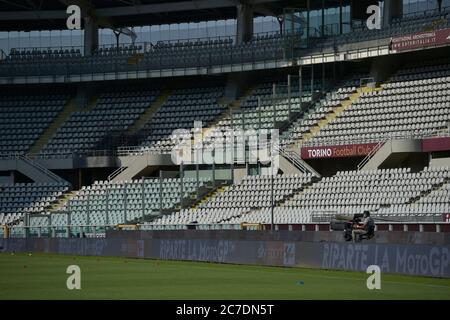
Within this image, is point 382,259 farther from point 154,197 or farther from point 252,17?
point 252,17

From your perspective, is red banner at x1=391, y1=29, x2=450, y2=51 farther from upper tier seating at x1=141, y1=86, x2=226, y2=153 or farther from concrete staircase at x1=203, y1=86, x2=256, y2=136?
upper tier seating at x1=141, y1=86, x2=226, y2=153

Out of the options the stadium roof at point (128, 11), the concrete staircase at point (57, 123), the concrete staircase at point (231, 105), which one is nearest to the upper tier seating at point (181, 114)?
the concrete staircase at point (231, 105)

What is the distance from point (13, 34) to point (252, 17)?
1969cm

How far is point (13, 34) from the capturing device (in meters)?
83.4

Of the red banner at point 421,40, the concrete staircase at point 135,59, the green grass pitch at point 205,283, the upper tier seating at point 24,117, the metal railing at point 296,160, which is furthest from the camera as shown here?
the upper tier seating at point 24,117

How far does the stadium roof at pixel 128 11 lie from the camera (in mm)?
75812

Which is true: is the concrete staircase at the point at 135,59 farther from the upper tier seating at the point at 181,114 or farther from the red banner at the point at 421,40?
the red banner at the point at 421,40

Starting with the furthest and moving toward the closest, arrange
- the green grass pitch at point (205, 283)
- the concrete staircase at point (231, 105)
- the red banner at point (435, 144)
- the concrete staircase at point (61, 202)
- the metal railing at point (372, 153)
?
the concrete staircase at point (231, 105), the concrete staircase at point (61, 202), the metal railing at point (372, 153), the red banner at point (435, 144), the green grass pitch at point (205, 283)

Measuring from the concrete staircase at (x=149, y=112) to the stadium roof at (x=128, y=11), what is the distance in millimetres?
5864

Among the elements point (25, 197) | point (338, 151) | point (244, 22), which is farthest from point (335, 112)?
point (25, 197)

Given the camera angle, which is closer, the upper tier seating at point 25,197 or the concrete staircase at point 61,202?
the upper tier seating at point 25,197

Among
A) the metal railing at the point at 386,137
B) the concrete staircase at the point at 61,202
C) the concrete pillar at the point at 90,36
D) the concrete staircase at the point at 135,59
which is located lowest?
the concrete staircase at the point at 61,202

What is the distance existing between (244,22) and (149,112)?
910 cm
